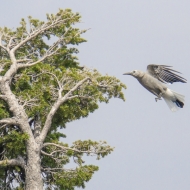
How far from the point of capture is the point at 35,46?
34531 mm

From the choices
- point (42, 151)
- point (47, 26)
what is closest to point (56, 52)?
point (47, 26)

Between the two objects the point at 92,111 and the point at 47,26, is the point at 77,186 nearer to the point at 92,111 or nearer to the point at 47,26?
the point at 92,111

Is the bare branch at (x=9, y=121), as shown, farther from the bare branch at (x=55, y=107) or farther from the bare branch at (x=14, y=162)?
the bare branch at (x=14, y=162)

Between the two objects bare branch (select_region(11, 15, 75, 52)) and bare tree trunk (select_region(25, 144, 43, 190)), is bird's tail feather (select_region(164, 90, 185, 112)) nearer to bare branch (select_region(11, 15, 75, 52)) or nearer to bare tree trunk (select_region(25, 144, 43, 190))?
bare tree trunk (select_region(25, 144, 43, 190))

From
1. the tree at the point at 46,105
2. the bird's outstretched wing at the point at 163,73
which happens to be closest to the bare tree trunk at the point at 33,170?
the tree at the point at 46,105

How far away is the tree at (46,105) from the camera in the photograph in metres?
31.2

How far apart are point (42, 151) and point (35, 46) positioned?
14.1 ft

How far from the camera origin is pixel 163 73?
1215 inches

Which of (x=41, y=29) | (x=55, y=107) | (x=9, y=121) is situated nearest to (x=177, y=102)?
(x=55, y=107)

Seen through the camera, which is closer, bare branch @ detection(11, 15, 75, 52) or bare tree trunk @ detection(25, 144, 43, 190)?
bare tree trunk @ detection(25, 144, 43, 190)

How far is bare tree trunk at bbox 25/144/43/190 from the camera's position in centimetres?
3067

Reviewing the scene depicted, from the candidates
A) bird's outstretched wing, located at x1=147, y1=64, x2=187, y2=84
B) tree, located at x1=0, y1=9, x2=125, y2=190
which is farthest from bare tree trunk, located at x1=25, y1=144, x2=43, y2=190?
bird's outstretched wing, located at x1=147, y1=64, x2=187, y2=84

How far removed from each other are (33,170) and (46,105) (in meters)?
2.05

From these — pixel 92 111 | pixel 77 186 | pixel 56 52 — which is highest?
pixel 56 52
